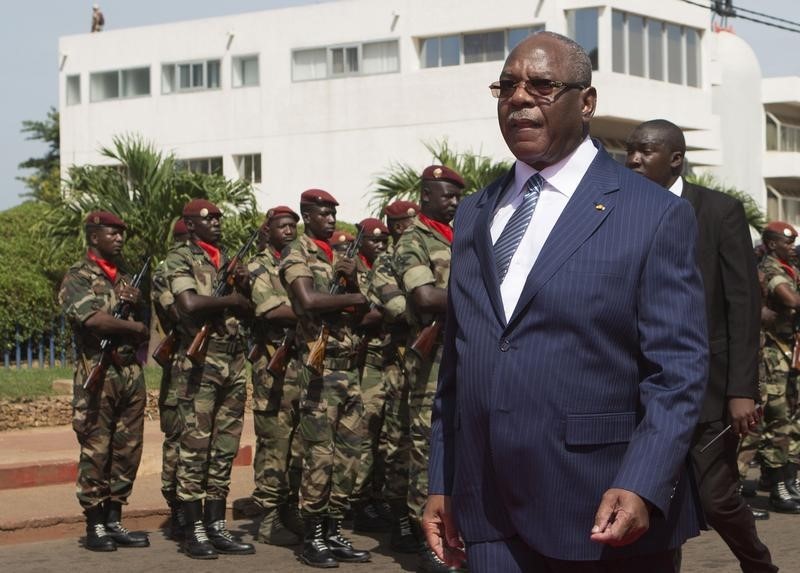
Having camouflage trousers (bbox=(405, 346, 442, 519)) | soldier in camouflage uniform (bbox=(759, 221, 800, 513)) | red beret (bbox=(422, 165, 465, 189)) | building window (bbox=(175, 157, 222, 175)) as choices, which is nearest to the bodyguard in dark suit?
camouflage trousers (bbox=(405, 346, 442, 519))

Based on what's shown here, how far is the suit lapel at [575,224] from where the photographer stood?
380 centimetres

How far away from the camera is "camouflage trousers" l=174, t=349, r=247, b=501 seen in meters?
9.30

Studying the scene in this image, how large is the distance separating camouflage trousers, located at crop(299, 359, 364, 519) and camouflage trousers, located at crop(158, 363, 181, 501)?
1.06 meters

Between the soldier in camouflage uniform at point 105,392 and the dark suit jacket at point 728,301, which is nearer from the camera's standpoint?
the dark suit jacket at point 728,301

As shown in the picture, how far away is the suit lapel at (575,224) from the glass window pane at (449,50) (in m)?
38.6

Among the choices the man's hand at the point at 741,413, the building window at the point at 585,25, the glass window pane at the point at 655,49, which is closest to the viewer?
the man's hand at the point at 741,413

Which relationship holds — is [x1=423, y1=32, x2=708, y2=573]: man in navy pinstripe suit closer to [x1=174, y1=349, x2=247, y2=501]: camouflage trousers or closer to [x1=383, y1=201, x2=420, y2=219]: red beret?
[x1=174, y1=349, x2=247, y2=501]: camouflage trousers

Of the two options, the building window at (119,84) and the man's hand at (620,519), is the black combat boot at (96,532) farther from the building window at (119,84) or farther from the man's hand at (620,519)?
the building window at (119,84)

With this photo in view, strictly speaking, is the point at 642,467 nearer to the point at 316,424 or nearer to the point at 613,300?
the point at 613,300

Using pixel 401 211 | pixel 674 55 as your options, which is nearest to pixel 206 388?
pixel 401 211

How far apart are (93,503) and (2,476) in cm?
209

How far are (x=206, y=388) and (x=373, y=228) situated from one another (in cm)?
207

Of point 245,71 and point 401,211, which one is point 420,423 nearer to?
point 401,211

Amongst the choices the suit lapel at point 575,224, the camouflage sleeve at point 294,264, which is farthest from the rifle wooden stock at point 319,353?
the suit lapel at point 575,224
